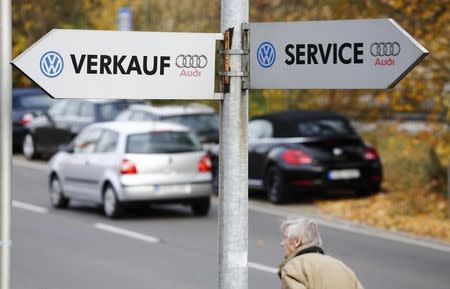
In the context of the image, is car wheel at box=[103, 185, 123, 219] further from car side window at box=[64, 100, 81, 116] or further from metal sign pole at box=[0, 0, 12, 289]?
metal sign pole at box=[0, 0, 12, 289]

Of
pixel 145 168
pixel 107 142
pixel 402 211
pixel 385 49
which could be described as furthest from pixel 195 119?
pixel 385 49

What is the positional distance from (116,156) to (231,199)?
1338 cm

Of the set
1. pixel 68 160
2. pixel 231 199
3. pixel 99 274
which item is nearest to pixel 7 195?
pixel 231 199

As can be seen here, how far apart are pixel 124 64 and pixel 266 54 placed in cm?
69

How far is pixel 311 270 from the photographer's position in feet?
20.6

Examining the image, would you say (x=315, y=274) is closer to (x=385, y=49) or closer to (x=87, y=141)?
(x=385, y=49)

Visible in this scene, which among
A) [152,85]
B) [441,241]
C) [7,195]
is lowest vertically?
[441,241]

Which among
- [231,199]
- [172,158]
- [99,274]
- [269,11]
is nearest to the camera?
[231,199]

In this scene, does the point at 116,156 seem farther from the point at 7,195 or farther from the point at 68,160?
the point at 7,195

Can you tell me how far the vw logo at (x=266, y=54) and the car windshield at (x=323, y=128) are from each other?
1514 centimetres

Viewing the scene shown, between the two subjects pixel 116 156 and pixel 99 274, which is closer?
pixel 99 274

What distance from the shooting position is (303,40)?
6.05 m

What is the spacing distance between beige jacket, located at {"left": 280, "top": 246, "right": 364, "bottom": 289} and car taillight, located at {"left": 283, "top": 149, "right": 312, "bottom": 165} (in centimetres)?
1439

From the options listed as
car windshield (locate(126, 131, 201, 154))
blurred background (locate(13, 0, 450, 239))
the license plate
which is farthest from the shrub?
car windshield (locate(126, 131, 201, 154))
